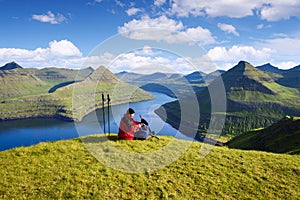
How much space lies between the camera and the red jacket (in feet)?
68.6

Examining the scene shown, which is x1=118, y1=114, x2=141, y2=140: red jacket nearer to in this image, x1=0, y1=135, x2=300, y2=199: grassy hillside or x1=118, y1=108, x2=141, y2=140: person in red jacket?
x1=118, y1=108, x2=141, y2=140: person in red jacket

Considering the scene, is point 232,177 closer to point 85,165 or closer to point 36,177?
point 85,165

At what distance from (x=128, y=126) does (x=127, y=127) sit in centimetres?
15

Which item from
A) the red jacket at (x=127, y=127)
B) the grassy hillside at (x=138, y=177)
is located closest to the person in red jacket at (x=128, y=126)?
the red jacket at (x=127, y=127)

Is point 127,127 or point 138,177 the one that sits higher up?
point 127,127

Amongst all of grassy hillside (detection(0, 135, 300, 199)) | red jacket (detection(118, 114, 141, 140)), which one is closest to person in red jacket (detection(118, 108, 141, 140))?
red jacket (detection(118, 114, 141, 140))

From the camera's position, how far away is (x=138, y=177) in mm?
16203

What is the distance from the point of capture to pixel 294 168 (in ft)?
64.3

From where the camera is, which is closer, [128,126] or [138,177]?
[138,177]

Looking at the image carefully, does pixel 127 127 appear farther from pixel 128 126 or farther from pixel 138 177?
pixel 138 177

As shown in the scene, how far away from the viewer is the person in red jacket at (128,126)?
2092 centimetres

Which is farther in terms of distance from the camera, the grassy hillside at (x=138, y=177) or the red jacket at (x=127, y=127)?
the red jacket at (x=127, y=127)

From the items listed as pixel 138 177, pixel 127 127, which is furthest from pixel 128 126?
pixel 138 177

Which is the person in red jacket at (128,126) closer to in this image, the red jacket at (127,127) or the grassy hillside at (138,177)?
the red jacket at (127,127)
